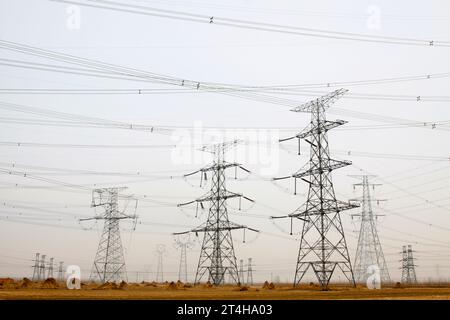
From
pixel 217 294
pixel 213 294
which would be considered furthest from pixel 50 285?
pixel 217 294

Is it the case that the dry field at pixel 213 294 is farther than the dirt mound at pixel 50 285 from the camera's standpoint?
No

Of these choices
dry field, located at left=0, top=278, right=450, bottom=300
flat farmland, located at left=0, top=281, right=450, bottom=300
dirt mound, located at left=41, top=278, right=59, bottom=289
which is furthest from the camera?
dirt mound, located at left=41, top=278, right=59, bottom=289

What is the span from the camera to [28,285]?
45.6 meters

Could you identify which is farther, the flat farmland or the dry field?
the dry field

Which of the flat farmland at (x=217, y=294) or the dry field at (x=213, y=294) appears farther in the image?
the dry field at (x=213, y=294)

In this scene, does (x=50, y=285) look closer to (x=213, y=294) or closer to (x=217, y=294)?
(x=213, y=294)

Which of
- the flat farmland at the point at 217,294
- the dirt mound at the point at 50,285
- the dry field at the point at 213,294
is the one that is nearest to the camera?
the flat farmland at the point at 217,294

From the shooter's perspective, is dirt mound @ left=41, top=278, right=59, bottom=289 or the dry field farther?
dirt mound @ left=41, top=278, right=59, bottom=289

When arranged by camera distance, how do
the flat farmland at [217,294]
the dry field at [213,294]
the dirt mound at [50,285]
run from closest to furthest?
the flat farmland at [217,294]
the dry field at [213,294]
the dirt mound at [50,285]

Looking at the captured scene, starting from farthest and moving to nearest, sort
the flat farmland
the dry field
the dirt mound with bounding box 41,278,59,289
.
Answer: the dirt mound with bounding box 41,278,59,289
the dry field
the flat farmland

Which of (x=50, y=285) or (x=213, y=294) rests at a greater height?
(x=213, y=294)
